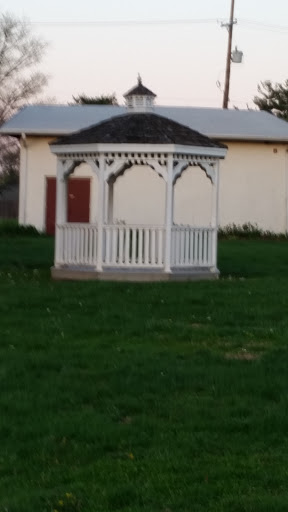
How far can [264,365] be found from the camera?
1108 cm

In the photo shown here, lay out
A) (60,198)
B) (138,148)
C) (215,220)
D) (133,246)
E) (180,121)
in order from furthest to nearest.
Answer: (180,121), (60,198), (215,220), (133,246), (138,148)

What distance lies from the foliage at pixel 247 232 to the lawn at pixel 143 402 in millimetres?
16392

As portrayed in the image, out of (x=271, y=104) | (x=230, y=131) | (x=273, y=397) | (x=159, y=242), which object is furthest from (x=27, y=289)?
(x=271, y=104)

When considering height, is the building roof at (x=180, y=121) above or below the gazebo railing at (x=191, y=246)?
above

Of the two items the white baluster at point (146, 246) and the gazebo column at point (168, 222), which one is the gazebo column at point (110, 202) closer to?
the white baluster at point (146, 246)

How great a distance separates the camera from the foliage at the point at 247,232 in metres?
33.4

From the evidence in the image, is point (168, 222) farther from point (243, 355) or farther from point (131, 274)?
point (243, 355)

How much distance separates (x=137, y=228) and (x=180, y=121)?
15915 mm

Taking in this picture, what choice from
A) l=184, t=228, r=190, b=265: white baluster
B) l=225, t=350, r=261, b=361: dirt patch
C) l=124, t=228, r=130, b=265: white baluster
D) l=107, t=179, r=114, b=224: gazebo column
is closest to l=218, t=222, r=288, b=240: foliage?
l=107, t=179, r=114, b=224: gazebo column

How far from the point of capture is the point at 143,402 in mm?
9570

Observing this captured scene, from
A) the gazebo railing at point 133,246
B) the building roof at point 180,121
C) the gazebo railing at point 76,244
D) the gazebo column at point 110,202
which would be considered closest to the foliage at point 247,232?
the building roof at point 180,121

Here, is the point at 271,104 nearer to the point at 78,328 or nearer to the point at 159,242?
the point at 159,242

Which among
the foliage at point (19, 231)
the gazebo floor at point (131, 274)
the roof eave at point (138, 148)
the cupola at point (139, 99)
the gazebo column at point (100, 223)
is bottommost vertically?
the gazebo floor at point (131, 274)

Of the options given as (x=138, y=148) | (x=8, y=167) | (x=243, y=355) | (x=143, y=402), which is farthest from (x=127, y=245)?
(x=8, y=167)
